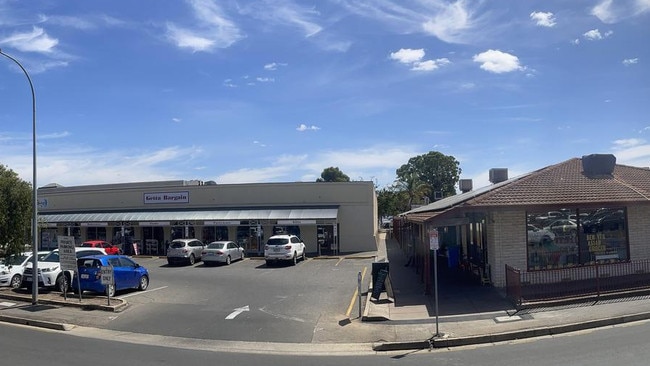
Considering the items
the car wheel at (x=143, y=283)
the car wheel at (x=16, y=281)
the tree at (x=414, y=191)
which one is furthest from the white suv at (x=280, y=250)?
the tree at (x=414, y=191)

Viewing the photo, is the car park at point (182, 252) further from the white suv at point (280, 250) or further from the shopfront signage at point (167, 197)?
the shopfront signage at point (167, 197)

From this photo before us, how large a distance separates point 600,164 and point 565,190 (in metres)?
3.75

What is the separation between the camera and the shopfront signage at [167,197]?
143 feet

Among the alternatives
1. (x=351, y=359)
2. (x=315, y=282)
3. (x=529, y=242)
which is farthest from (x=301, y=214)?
(x=351, y=359)

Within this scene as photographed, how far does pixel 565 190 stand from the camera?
18.7 metres

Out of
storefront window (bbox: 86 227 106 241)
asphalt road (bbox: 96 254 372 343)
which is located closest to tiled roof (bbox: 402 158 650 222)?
asphalt road (bbox: 96 254 372 343)

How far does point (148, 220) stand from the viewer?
42.3 m

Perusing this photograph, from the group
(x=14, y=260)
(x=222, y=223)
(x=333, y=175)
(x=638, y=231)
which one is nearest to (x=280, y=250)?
(x=222, y=223)

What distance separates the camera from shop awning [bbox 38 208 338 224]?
127 ft

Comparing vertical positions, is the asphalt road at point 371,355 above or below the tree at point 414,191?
below

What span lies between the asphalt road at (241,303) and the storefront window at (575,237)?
6.63 metres

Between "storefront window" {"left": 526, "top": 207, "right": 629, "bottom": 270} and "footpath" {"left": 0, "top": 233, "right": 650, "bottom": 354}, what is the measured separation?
2395 millimetres

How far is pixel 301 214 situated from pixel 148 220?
1277cm

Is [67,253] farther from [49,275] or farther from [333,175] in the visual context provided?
[333,175]
